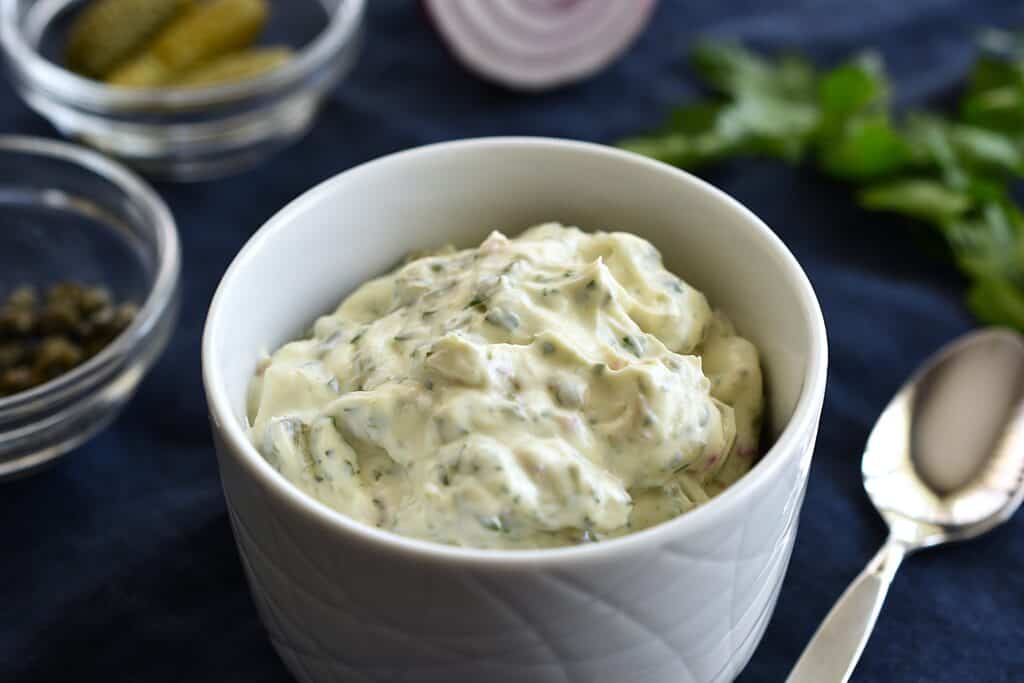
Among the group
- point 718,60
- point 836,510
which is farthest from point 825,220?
point 836,510

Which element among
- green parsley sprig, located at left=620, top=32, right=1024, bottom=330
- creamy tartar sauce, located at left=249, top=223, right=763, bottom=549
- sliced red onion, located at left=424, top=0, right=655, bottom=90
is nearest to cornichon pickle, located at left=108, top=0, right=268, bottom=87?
sliced red onion, located at left=424, top=0, right=655, bottom=90

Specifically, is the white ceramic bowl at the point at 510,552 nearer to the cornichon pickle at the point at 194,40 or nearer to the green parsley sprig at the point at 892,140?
the green parsley sprig at the point at 892,140

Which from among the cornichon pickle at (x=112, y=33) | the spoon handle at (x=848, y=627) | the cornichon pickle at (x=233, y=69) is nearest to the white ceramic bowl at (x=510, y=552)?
the spoon handle at (x=848, y=627)

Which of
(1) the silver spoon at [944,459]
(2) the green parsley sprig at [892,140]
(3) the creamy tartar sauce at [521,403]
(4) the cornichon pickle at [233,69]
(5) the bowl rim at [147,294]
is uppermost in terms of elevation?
Answer: (3) the creamy tartar sauce at [521,403]

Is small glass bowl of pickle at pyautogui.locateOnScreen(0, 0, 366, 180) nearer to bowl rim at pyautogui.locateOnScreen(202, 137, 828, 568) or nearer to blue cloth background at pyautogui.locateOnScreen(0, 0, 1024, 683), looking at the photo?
blue cloth background at pyautogui.locateOnScreen(0, 0, 1024, 683)

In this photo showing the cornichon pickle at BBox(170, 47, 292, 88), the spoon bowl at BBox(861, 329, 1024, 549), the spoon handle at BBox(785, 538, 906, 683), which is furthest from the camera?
the cornichon pickle at BBox(170, 47, 292, 88)

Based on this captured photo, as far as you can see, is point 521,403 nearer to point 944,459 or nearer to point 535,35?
point 944,459
